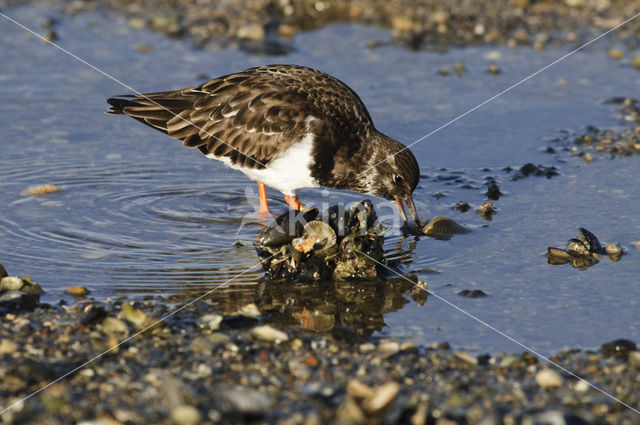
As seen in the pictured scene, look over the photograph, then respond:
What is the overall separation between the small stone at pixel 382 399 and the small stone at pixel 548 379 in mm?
875

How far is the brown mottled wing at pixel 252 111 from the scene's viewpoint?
6.75 meters

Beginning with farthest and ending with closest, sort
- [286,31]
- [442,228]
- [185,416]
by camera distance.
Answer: [286,31] < [442,228] < [185,416]

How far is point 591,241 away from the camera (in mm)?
6102

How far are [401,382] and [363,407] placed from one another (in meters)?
0.40

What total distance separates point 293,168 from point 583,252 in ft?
7.74

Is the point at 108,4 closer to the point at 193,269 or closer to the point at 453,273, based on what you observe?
the point at 193,269

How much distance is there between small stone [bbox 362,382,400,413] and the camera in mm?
4066

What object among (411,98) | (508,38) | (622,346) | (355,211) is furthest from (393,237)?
(508,38)

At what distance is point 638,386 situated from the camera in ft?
14.5

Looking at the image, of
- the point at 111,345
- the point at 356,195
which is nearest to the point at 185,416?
the point at 111,345

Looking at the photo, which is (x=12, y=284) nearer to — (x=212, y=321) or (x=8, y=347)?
(x=8, y=347)

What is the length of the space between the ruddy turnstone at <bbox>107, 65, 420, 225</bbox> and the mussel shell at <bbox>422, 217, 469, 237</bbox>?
144 millimetres

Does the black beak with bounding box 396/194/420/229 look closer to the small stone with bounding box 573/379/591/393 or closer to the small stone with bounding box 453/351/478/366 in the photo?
the small stone with bounding box 453/351/478/366
